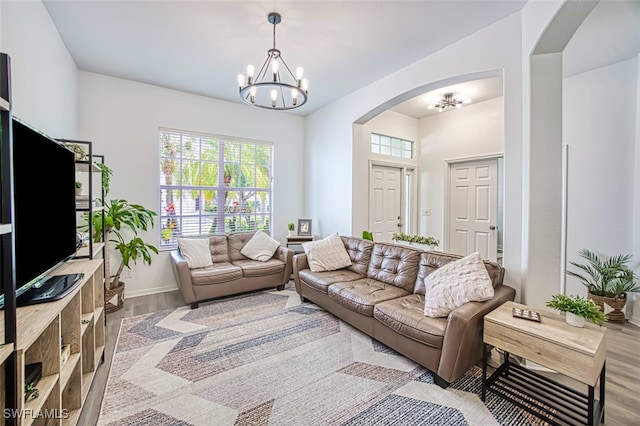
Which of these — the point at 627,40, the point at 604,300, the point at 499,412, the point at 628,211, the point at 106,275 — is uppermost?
the point at 627,40

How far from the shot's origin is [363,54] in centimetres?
317

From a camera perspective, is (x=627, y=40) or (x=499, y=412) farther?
(x=627, y=40)

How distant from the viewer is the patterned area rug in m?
1.74

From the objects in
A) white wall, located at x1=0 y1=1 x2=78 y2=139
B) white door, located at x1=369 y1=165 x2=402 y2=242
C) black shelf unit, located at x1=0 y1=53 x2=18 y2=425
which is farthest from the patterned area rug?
white door, located at x1=369 y1=165 x2=402 y2=242

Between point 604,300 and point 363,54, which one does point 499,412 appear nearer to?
point 604,300

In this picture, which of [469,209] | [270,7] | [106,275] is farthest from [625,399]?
[106,275]

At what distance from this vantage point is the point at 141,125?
397cm

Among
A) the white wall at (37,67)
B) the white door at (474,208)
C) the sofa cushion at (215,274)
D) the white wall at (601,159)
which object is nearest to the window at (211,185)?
the sofa cushion at (215,274)

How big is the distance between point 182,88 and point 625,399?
561cm

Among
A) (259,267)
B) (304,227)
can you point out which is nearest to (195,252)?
(259,267)

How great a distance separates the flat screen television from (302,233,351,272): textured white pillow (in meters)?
2.37

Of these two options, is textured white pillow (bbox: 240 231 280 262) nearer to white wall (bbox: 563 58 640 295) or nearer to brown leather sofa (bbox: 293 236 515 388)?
brown leather sofa (bbox: 293 236 515 388)

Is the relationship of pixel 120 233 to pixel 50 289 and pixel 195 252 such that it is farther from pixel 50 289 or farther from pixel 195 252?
pixel 50 289

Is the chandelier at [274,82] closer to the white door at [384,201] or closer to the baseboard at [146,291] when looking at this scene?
the white door at [384,201]
